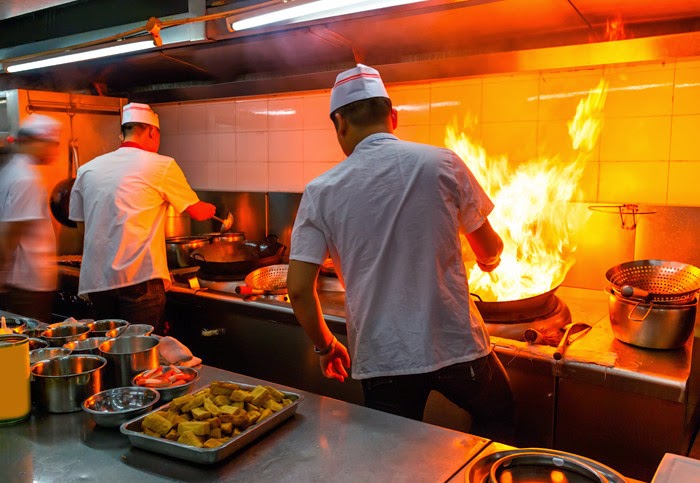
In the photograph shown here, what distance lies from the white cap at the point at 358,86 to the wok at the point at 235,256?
183 centimetres

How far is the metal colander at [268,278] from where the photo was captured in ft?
10.9

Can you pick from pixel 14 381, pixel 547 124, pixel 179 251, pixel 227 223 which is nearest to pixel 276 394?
pixel 14 381

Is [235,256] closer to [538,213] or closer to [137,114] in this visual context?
[137,114]

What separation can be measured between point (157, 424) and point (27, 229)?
241cm

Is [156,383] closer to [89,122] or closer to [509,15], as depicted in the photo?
[509,15]

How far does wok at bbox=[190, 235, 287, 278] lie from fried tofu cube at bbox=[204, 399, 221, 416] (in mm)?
2080

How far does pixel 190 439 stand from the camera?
1.26 meters

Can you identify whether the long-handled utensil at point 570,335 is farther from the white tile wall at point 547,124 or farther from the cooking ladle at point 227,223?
the cooking ladle at point 227,223

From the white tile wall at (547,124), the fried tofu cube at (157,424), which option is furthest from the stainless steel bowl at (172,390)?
the white tile wall at (547,124)

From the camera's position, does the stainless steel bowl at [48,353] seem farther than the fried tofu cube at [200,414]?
Yes

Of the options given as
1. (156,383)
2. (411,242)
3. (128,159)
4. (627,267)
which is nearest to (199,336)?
(128,159)

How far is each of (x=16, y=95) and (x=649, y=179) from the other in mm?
4015

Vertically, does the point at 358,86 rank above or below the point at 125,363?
above

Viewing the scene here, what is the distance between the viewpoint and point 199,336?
3469 mm
